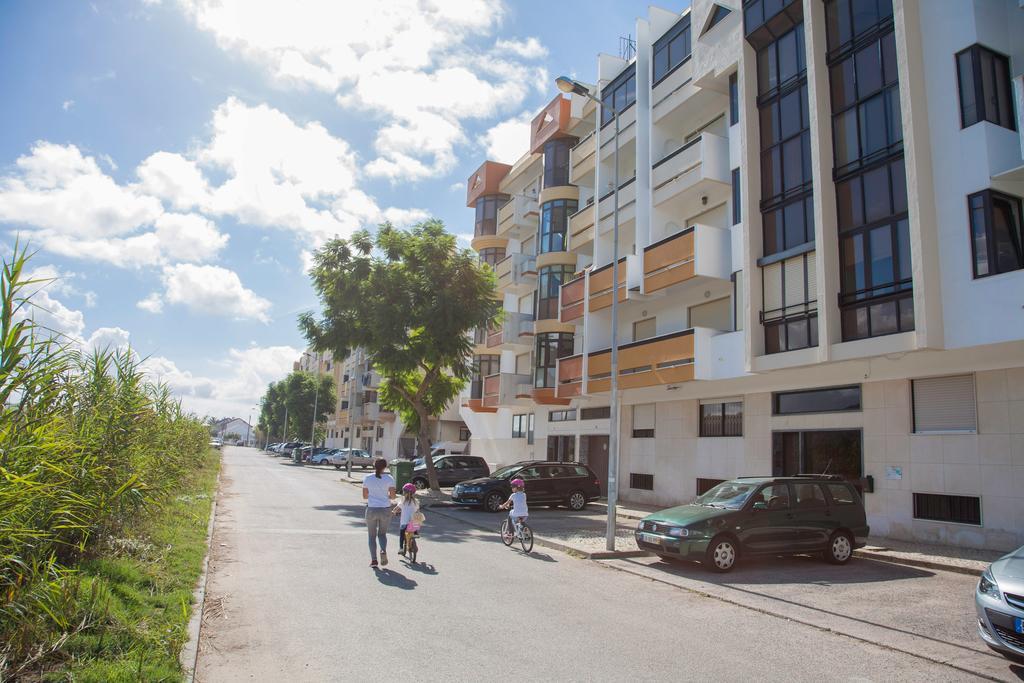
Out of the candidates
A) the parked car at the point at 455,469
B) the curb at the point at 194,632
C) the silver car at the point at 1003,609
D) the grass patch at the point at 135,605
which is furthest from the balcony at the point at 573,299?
the silver car at the point at 1003,609

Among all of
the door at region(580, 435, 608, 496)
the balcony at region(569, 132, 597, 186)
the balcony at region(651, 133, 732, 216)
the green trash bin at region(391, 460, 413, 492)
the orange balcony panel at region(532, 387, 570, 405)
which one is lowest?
the green trash bin at region(391, 460, 413, 492)

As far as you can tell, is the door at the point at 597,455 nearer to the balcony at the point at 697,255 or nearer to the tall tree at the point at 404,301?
the tall tree at the point at 404,301

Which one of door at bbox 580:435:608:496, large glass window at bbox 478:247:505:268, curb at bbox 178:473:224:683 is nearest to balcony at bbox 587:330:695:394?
door at bbox 580:435:608:496

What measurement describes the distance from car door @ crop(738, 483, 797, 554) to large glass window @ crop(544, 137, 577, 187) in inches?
896

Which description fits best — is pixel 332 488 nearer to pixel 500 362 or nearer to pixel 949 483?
pixel 500 362

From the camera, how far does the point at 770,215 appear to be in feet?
60.1

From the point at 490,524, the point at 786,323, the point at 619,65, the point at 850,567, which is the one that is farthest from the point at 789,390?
the point at 619,65

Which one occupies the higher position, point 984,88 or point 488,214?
point 488,214

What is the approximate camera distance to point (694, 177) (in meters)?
21.0

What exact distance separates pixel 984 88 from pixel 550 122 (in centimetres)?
2164

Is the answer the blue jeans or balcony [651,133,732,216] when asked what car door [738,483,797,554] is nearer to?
the blue jeans

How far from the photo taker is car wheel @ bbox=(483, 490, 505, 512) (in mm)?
21047

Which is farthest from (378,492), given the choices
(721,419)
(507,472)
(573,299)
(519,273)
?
(519,273)

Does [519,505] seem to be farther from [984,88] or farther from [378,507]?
[984,88]
